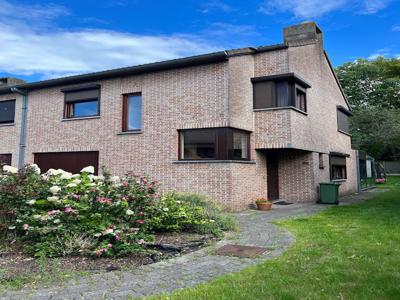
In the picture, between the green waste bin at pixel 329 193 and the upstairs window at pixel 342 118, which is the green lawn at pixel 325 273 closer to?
the green waste bin at pixel 329 193

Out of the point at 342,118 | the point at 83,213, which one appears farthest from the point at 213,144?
the point at 342,118

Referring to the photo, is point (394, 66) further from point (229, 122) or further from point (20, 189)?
point (20, 189)

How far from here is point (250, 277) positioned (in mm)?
4305

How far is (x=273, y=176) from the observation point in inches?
594

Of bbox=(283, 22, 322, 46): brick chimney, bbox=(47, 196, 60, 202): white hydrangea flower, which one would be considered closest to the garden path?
bbox=(47, 196, 60, 202): white hydrangea flower

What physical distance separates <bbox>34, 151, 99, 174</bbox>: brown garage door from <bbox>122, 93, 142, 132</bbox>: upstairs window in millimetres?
1829

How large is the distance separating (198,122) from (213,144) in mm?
982

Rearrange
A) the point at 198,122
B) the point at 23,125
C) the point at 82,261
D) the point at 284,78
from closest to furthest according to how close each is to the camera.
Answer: the point at 82,261 → the point at 198,122 → the point at 284,78 → the point at 23,125

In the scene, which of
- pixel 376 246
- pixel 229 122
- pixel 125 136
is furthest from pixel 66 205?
pixel 125 136

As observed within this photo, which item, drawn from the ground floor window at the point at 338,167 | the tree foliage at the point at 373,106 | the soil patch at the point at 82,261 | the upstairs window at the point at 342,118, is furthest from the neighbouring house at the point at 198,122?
the tree foliage at the point at 373,106

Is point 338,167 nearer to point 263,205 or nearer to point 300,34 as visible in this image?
point 300,34

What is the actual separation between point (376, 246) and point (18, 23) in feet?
39.4

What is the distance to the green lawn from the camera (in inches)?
146

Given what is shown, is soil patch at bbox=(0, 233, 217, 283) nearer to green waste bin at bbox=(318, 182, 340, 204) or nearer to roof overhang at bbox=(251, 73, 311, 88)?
roof overhang at bbox=(251, 73, 311, 88)
